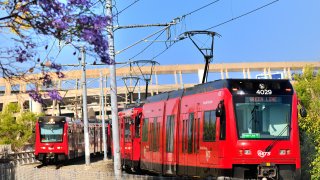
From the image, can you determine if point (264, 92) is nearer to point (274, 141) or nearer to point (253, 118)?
point (253, 118)

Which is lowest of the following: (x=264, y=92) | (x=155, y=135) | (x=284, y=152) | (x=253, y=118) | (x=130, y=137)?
(x=284, y=152)

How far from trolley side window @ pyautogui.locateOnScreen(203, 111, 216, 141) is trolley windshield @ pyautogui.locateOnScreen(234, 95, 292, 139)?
86 centimetres

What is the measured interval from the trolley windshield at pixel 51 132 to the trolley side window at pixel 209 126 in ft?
82.9

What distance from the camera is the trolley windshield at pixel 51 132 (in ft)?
137

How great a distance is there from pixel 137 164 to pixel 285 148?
11.9 m

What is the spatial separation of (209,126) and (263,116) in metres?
1.63

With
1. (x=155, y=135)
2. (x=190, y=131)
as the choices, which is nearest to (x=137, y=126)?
(x=155, y=135)

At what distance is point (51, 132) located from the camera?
41781mm

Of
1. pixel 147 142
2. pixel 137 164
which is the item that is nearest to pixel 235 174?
pixel 147 142

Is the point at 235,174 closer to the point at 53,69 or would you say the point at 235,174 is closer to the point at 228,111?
the point at 228,111

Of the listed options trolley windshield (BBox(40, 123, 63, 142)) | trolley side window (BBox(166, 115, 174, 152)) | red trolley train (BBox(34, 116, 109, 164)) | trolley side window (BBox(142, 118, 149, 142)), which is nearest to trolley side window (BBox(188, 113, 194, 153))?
trolley side window (BBox(166, 115, 174, 152))

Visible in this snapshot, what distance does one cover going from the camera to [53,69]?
7.92 m

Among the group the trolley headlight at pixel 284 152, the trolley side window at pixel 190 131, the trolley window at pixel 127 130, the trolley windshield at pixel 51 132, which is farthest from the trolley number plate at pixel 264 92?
the trolley windshield at pixel 51 132

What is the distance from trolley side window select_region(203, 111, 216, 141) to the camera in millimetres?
17250
